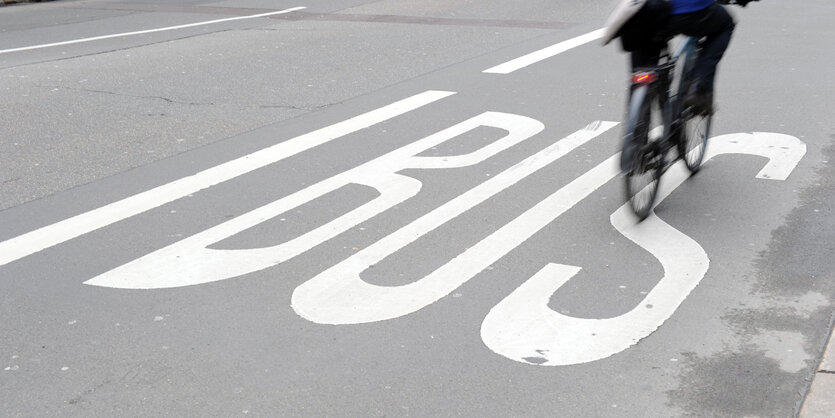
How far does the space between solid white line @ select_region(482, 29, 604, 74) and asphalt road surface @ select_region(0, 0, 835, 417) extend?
0.76ft

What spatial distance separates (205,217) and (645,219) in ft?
8.52

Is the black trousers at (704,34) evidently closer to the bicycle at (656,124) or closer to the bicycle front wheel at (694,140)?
the bicycle at (656,124)

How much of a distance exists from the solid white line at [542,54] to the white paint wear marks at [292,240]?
2923mm

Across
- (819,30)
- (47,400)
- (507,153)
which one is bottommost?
(819,30)

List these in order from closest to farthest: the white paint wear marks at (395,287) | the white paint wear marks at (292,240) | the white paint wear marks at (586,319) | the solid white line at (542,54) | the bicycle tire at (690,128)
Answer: the white paint wear marks at (586,319) < the white paint wear marks at (395,287) < the white paint wear marks at (292,240) < the bicycle tire at (690,128) < the solid white line at (542,54)

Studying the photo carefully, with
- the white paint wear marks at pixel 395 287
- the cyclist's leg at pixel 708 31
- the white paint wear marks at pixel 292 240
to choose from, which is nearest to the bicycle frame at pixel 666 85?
the cyclist's leg at pixel 708 31

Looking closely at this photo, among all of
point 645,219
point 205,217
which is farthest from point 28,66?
point 645,219

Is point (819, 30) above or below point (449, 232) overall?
below

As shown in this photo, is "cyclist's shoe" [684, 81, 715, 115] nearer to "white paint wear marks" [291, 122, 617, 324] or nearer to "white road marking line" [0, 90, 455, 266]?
"white paint wear marks" [291, 122, 617, 324]

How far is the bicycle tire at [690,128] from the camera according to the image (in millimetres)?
6582

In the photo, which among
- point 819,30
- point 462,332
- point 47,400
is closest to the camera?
point 47,400

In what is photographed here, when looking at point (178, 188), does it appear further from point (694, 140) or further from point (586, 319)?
point (694, 140)

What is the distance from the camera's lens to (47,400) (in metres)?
4.08

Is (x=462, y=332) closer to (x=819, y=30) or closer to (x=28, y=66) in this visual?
(x=28, y=66)
